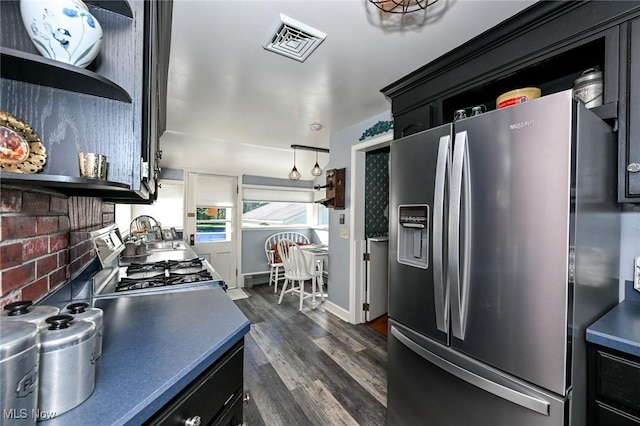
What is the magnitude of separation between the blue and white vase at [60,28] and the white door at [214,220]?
3.97m

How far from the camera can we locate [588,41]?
1156 millimetres

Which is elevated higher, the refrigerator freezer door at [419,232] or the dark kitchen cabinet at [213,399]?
the refrigerator freezer door at [419,232]

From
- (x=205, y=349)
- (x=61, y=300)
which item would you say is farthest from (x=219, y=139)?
(x=205, y=349)

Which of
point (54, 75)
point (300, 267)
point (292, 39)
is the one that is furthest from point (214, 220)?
point (54, 75)

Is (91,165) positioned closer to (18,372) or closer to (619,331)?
(18,372)

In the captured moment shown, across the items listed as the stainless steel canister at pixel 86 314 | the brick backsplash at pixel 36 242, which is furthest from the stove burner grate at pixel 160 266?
the stainless steel canister at pixel 86 314

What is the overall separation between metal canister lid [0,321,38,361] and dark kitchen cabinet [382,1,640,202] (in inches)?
74.4

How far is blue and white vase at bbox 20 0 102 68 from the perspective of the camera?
621 mm

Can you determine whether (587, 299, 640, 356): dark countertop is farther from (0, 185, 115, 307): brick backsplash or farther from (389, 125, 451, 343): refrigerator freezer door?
(0, 185, 115, 307): brick backsplash

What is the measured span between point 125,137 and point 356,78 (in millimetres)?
1703

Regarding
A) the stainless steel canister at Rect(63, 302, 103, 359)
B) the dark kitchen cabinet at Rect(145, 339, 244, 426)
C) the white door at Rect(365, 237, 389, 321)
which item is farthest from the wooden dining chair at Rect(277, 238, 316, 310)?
the stainless steel canister at Rect(63, 302, 103, 359)

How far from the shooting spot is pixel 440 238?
1239mm

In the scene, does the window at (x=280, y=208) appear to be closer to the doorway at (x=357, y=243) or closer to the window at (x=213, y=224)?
the window at (x=213, y=224)

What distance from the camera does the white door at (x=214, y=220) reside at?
172 inches
